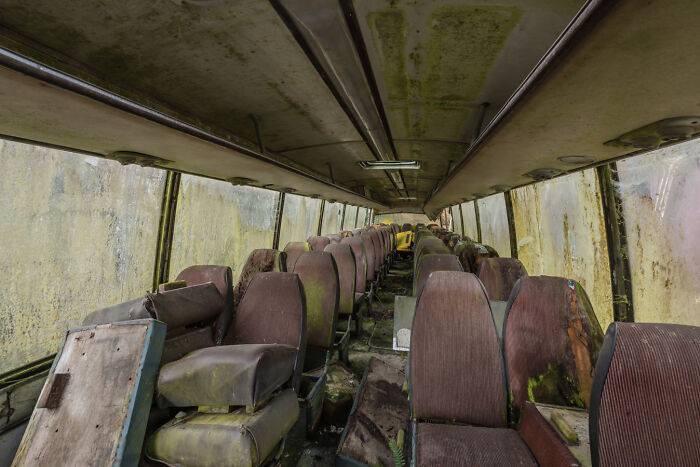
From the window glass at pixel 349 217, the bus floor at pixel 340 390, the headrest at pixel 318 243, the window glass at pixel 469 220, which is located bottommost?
the bus floor at pixel 340 390

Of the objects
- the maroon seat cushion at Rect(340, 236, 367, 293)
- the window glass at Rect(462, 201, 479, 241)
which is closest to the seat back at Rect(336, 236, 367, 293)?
the maroon seat cushion at Rect(340, 236, 367, 293)

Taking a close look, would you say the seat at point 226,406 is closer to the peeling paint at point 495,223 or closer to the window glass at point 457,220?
the peeling paint at point 495,223

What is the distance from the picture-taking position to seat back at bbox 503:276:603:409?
169 cm

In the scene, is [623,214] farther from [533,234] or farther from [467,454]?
[467,454]

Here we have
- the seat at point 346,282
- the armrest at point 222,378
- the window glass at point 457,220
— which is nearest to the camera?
the armrest at point 222,378

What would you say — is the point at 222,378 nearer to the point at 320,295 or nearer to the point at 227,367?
the point at 227,367

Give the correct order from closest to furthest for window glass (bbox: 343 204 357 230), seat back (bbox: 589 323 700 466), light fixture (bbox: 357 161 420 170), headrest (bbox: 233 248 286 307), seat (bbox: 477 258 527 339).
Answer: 1. seat back (bbox: 589 323 700 466)
2. seat (bbox: 477 258 527 339)
3. headrest (bbox: 233 248 286 307)
4. light fixture (bbox: 357 161 420 170)
5. window glass (bbox: 343 204 357 230)

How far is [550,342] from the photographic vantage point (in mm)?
1771

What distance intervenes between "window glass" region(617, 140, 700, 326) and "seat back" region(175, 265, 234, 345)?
3.36 meters

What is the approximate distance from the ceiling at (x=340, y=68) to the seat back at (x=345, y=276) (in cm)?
234

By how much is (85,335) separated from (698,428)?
2613 mm

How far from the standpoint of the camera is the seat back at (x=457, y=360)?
1.71 meters

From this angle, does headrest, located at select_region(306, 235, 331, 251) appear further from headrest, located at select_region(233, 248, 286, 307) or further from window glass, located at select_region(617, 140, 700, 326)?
window glass, located at select_region(617, 140, 700, 326)

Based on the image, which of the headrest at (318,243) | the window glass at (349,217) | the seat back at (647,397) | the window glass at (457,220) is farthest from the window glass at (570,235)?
the window glass at (349,217)
